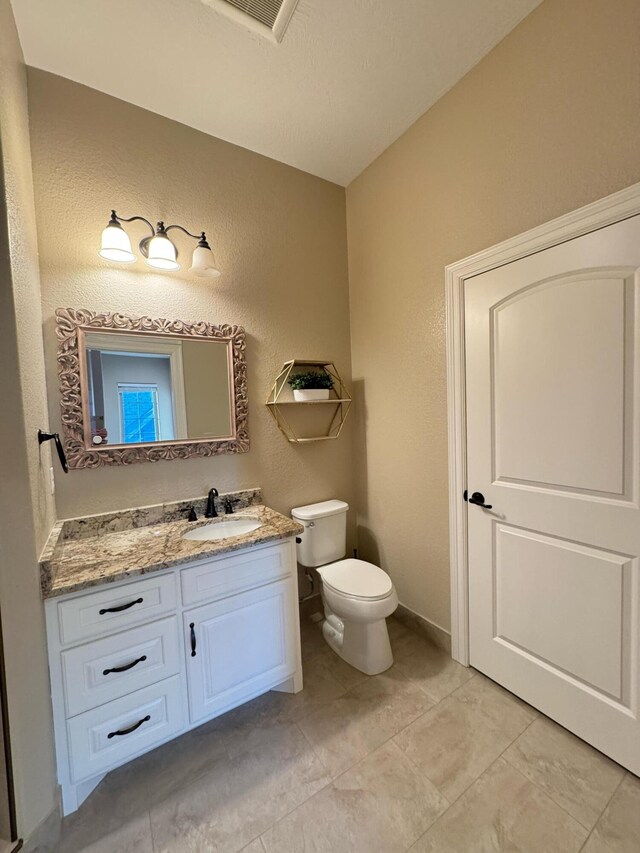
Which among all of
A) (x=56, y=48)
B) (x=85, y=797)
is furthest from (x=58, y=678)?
(x=56, y=48)

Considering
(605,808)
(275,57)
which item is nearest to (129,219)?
(275,57)

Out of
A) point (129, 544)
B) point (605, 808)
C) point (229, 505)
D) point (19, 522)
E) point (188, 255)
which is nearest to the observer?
point (19, 522)

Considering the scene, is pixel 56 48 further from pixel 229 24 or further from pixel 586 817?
pixel 586 817

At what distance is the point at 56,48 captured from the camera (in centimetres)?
141

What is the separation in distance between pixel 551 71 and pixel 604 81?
0.23 meters

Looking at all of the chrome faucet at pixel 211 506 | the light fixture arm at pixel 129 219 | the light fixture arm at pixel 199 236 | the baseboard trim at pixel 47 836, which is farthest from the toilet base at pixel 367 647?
the light fixture arm at pixel 129 219

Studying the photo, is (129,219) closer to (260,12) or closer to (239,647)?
(260,12)

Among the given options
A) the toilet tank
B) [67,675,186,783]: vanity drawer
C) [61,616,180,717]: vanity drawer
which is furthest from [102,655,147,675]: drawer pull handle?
the toilet tank

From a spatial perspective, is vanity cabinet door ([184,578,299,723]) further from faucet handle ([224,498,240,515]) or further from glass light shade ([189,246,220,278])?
glass light shade ([189,246,220,278])

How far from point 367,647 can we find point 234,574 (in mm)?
847

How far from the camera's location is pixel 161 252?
5.28 ft

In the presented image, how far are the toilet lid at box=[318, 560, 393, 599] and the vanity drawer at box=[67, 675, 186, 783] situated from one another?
81cm

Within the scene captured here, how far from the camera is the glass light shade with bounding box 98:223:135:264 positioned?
148 centimetres

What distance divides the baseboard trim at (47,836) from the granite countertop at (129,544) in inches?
27.7
